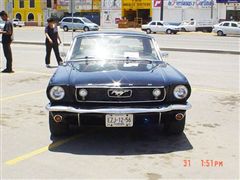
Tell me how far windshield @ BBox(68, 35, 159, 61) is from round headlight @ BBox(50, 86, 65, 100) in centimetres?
127

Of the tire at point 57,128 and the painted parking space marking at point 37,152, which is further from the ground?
the tire at point 57,128

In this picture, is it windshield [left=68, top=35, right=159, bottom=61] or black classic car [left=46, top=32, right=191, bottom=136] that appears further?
windshield [left=68, top=35, right=159, bottom=61]

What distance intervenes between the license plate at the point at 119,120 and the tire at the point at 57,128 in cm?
72

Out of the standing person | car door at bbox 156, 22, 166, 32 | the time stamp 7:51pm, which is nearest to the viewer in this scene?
the time stamp 7:51pm

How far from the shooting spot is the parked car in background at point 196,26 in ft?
176

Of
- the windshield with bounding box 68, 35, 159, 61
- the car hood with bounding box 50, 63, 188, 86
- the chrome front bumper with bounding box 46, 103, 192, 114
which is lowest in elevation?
the chrome front bumper with bounding box 46, 103, 192, 114

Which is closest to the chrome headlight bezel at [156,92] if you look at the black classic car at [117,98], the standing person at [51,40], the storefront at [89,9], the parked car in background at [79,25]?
the black classic car at [117,98]

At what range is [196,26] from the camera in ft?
179

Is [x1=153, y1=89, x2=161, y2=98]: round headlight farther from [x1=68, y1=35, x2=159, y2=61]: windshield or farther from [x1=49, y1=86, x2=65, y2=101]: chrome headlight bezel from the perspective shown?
[x1=68, y1=35, x2=159, y2=61]: windshield

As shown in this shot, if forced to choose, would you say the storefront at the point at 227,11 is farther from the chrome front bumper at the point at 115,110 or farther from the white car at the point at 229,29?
the chrome front bumper at the point at 115,110

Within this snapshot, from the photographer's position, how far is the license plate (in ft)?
18.3

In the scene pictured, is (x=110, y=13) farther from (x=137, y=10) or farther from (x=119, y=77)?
(x=119, y=77)

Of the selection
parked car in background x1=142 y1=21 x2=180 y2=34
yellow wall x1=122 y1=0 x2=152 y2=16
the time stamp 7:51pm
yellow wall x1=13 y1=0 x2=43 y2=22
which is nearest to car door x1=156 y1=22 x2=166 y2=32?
parked car in background x1=142 y1=21 x2=180 y2=34

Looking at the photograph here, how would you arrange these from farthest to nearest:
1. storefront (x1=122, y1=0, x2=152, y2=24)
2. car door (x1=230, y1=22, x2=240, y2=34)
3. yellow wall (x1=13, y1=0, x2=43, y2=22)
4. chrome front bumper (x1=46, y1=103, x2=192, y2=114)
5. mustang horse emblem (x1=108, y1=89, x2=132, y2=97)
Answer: yellow wall (x1=13, y1=0, x2=43, y2=22), storefront (x1=122, y1=0, x2=152, y2=24), car door (x1=230, y1=22, x2=240, y2=34), mustang horse emblem (x1=108, y1=89, x2=132, y2=97), chrome front bumper (x1=46, y1=103, x2=192, y2=114)
